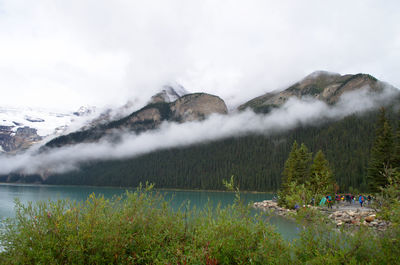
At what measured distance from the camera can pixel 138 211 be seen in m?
9.27

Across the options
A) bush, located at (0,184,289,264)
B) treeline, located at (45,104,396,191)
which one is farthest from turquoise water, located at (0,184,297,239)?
treeline, located at (45,104,396,191)

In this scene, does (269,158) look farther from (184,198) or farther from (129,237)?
(129,237)

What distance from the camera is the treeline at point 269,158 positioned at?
350 ft

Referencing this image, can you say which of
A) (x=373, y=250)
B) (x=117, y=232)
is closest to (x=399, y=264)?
(x=373, y=250)

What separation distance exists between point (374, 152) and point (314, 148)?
96.3m

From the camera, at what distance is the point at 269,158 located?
152 metres

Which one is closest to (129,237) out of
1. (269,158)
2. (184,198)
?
(184,198)

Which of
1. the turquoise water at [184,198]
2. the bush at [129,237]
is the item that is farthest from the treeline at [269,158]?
the bush at [129,237]

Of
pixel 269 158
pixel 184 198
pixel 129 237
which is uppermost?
pixel 269 158

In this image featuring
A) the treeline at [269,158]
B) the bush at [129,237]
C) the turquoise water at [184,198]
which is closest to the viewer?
the bush at [129,237]

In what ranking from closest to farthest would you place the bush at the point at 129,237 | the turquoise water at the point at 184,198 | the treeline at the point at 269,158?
the bush at the point at 129,237
the turquoise water at the point at 184,198
the treeline at the point at 269,158

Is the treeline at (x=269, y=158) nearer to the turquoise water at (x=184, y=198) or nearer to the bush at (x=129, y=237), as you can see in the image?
the turquoise water at (x=184, y=198)

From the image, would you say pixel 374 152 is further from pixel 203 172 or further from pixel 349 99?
pixel 349 99

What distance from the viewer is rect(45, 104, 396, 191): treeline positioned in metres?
107
